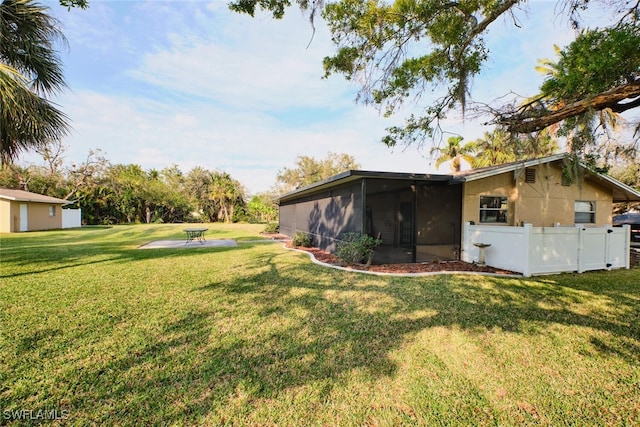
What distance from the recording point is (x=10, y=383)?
2.49m

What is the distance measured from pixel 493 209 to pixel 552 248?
7.29 ft

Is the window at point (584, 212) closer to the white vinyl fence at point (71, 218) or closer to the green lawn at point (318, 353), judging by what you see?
the green lawn at point (318, 353)

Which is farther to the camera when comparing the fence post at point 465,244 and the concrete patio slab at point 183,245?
the concrete patio slab at point 183,245

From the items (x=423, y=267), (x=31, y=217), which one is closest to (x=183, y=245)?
(x=423, y=267)

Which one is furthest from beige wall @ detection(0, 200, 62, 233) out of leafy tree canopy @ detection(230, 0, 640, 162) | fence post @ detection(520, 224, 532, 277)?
fence post @ detection(520, 224, 532, 277)

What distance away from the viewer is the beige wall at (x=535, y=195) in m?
8.79

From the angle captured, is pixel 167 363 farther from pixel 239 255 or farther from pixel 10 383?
pixel 239 255

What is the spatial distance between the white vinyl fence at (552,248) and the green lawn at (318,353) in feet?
4.05

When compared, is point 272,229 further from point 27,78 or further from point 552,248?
point 552,248

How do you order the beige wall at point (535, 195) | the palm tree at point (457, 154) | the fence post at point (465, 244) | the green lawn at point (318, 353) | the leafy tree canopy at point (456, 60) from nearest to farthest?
1. the green lawn at point (318, 353)
2. the leafy tree canopy at point (456, 60)
3. the fence post at point (465, 244)
4. the beige wall at point (535, 195)
5. the palm tree at point (457, 154)

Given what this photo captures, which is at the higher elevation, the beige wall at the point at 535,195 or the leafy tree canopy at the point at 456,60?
the leafy tree canopy at the point at 456,60

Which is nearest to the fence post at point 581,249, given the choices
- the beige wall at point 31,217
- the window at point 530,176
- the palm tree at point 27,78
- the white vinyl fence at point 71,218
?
the window at point 530,176

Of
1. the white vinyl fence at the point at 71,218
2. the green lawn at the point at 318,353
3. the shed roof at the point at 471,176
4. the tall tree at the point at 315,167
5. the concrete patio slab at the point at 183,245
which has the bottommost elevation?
the green lawn at the point at 318,353

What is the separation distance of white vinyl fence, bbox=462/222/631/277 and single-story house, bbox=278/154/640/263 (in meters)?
1.04
